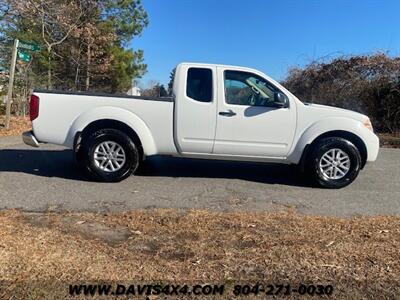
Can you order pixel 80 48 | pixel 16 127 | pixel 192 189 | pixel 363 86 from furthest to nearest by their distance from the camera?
1. pixel 80 48
2. pixel 363 86
3. pixel 16 127
4. pixel 192 189

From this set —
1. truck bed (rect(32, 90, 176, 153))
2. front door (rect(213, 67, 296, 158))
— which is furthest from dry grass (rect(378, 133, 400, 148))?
truck bed (rect(32, 90, 176, 153))

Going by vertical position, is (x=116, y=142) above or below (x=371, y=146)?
below

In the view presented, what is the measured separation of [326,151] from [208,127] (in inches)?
71.0

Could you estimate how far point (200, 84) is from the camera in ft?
22.4

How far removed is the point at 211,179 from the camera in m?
Result: 7.18

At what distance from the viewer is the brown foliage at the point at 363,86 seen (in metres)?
13.8

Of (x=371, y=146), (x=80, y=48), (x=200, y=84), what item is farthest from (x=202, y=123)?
Answer: (x=80, y=48)

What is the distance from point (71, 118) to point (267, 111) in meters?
2.92

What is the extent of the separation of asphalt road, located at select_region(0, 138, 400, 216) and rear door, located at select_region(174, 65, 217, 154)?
0.62 meters

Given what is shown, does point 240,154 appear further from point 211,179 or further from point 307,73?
point 307,73

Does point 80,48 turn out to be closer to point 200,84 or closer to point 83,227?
point 200,84

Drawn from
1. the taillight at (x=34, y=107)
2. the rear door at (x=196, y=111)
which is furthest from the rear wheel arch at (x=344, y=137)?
the taillight at (x=34, y=107)

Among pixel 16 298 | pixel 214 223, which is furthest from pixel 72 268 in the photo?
pixel 214 223

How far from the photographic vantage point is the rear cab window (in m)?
6.75
